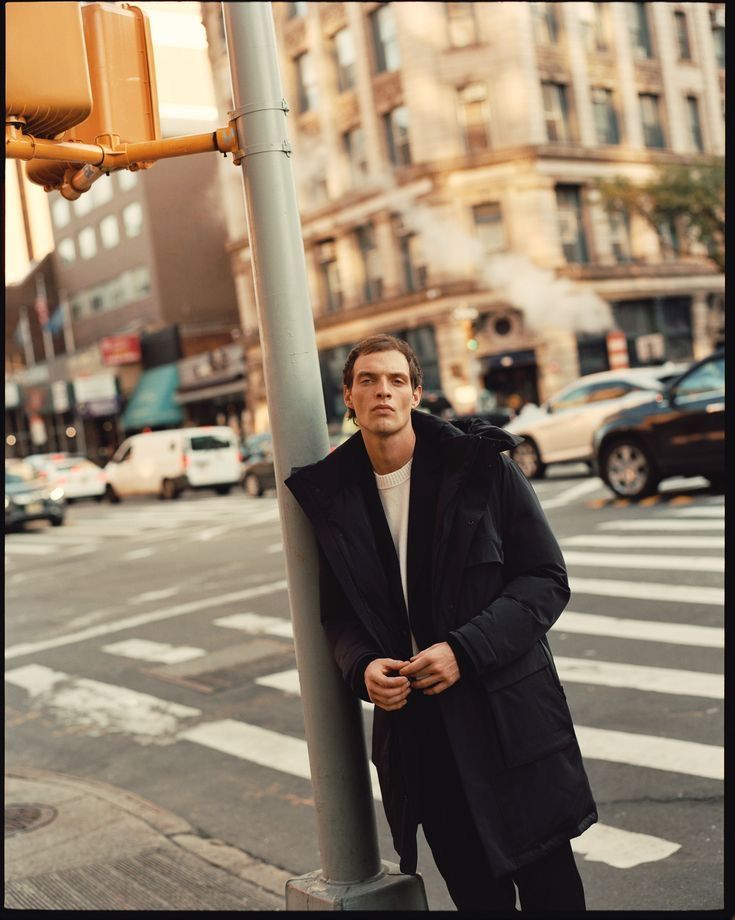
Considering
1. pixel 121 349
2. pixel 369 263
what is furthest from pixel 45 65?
pixel 121 349

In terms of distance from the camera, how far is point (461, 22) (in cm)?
4144

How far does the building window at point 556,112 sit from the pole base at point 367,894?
4064 centimetres

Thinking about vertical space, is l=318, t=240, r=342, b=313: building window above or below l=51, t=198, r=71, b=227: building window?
below

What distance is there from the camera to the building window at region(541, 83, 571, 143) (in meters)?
41.4

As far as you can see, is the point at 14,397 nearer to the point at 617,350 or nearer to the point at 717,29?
the point at 617,350

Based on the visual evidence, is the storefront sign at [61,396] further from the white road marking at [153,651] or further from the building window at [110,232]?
the white road marking at [153,651]

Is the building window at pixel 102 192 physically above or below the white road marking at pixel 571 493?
above

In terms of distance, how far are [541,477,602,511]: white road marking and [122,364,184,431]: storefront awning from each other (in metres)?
36.7

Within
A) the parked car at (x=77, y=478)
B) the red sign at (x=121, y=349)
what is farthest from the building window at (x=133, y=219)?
the parked car at (x=77, y=478)

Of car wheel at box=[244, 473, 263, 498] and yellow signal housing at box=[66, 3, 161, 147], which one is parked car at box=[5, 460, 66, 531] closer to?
car wheel at box=[244, 473, 263, 498]

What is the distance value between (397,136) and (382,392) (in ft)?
137

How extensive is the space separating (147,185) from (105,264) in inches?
288

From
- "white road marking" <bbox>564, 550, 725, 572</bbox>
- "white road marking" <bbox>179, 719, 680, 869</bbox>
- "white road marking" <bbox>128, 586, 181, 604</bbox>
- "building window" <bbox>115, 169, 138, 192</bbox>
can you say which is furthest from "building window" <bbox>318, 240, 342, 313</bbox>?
"white road marking" <bbox>179, 719, 680, 869</bbox>

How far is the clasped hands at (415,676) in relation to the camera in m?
2.70
